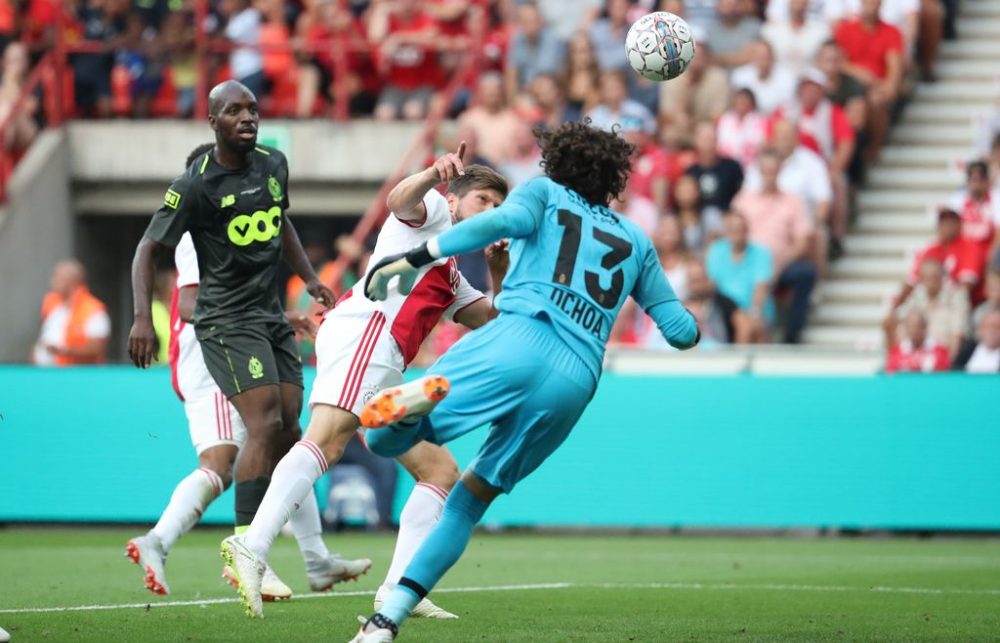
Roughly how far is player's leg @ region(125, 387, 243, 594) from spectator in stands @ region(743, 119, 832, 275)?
8701 mm

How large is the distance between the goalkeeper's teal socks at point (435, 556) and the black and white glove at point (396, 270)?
2.87 feet

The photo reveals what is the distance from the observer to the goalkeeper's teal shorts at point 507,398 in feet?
22.8

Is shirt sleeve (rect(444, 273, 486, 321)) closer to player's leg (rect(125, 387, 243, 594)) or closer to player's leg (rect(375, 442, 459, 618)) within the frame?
player's leg (rect(375, 442, 459, 618))

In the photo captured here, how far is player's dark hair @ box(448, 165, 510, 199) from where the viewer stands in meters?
8.63

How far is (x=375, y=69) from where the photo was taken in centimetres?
2138

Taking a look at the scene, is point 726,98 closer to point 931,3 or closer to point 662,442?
point 931,3

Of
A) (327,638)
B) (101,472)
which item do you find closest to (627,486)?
(101,472)

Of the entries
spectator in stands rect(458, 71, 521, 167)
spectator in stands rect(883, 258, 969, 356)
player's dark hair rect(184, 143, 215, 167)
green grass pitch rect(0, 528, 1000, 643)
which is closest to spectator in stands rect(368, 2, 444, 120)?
spectator in stands rect(458, 71, 521, 167)

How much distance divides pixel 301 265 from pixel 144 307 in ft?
3.42

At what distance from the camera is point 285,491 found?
8.30 m

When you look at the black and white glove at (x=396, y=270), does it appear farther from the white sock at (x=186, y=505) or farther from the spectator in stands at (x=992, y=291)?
the spectator in stands at (x=992, y=291)

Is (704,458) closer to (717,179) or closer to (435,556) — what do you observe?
(717,179)

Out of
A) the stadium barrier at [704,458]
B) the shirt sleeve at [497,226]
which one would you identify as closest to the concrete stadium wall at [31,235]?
the stadium barrier at [704,458]

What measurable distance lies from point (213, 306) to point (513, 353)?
2900 millimetres
